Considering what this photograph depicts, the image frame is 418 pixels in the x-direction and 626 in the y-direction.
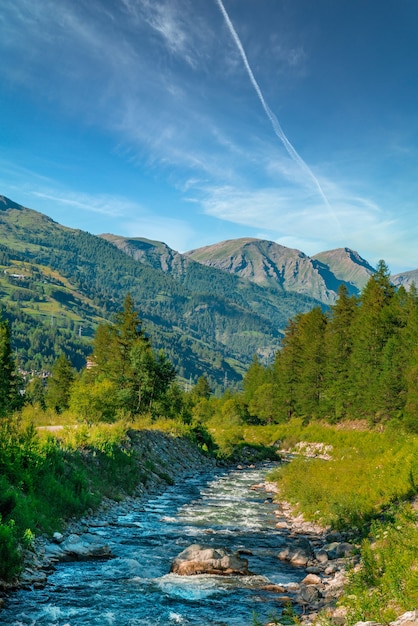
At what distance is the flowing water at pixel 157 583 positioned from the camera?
37.5 feet

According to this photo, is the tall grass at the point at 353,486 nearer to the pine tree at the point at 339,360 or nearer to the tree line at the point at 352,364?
the tree line at the point at 352,364

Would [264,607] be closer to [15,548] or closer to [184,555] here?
[184,555]

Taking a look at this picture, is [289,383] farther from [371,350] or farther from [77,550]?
[77,550]

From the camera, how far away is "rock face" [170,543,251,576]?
→ 48.9ft

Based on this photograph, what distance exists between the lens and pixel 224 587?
13.8 meters

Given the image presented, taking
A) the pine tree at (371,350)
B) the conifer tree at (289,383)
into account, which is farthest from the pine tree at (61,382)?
the pine tree at (371,350)

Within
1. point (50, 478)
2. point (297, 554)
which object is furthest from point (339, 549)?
point (50, 478)

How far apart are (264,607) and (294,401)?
3127 inches

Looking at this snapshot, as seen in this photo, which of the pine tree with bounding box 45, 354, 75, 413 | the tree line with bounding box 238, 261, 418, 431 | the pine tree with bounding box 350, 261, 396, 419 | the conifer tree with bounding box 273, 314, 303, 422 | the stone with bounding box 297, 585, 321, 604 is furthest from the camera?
the conifer tree with bounding box 273, 314, 303, 422

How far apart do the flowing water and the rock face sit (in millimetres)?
357

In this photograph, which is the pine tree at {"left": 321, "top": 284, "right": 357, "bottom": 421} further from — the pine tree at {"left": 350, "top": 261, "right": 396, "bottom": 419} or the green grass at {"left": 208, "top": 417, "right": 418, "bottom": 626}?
the green grass at {"left": 208, "top": 417, "right": 418, "bottom": 626}

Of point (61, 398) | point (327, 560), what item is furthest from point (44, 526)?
point (61, 398)

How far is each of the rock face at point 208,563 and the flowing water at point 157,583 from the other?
1.17 ft

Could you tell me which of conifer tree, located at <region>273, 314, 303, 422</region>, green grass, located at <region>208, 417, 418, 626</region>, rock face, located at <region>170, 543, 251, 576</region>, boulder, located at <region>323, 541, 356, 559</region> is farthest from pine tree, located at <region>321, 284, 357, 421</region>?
rock face, located at <region>170, 543, 251, 576</region>
